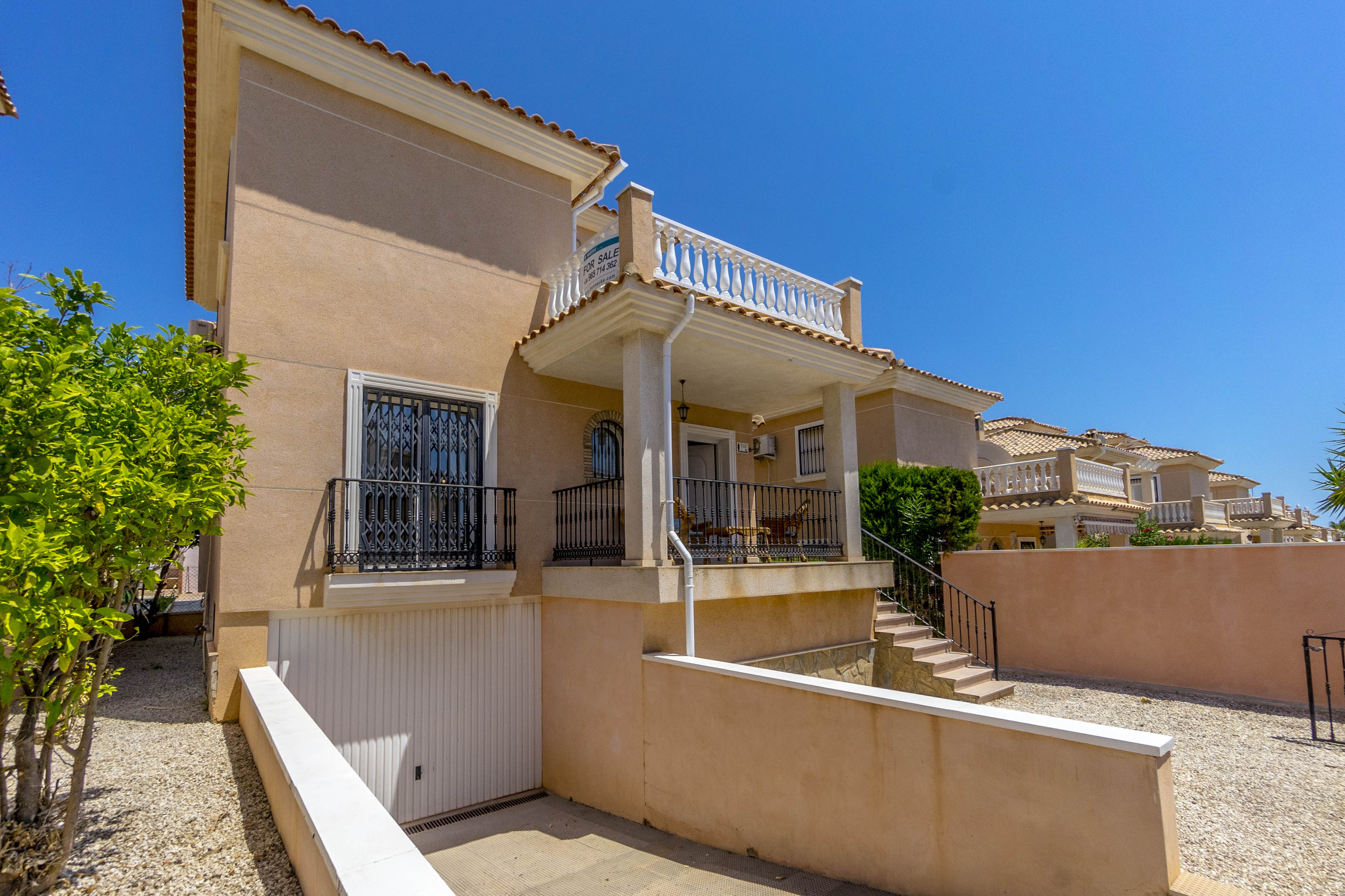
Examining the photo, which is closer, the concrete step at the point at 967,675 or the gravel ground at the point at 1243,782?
the gravel ground at the point at 1243,782

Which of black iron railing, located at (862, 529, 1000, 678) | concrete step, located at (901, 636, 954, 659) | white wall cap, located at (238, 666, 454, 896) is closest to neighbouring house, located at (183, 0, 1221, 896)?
concrete step, located at (901, 636, 954, 659)

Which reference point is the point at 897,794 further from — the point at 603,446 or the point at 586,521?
the point at 603,446

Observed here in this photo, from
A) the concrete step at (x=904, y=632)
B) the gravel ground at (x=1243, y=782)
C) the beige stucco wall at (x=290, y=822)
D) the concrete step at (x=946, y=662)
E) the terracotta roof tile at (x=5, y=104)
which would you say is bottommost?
the gravel ground at (x=1243, y=782)

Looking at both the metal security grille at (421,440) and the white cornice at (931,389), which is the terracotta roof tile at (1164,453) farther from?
the metal security grille at (421,440)

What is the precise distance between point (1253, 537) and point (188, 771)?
37867 mm

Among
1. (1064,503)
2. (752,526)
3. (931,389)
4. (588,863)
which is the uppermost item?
(931,389)

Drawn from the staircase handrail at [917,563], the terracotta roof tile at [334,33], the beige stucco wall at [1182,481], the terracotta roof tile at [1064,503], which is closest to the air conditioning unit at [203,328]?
the terracotta roof tile at [334,33]

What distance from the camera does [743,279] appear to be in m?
9.30

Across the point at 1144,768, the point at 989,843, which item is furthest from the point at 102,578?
the point at 1144,768

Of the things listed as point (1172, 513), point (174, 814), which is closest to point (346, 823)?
point (174, 814)

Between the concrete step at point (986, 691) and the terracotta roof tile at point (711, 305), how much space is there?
4968 mm

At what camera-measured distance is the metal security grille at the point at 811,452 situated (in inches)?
620

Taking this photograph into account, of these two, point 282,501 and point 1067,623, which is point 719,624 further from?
point 1067,623

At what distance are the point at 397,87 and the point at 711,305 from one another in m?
4.81
